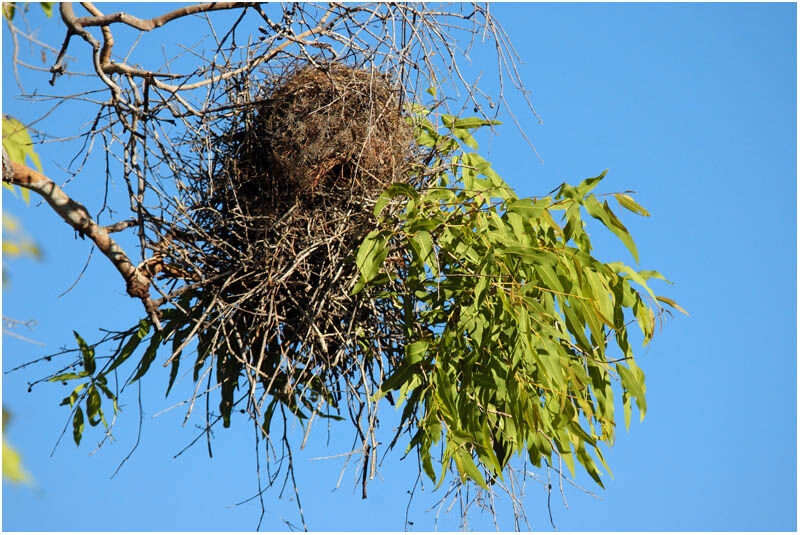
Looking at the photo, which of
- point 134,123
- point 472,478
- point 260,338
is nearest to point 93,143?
point 134,123

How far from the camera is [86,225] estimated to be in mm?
1492

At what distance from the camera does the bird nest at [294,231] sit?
1.58 m

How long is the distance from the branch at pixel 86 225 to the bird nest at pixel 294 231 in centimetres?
7

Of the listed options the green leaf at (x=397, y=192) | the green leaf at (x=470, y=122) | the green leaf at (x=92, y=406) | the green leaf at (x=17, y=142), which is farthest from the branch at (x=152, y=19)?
the green leaf at (x=92, y=406)

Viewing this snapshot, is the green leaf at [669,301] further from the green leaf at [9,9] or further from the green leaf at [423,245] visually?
the green leaf at [9,9]

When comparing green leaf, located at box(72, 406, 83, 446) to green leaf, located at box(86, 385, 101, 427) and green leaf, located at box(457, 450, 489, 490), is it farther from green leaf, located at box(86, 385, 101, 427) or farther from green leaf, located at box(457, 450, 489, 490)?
green leaf, located at box(457, 450, 489, 490)

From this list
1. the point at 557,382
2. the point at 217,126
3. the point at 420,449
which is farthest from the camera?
the point at 217,126

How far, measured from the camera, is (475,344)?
152 cm

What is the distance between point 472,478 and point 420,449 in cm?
10

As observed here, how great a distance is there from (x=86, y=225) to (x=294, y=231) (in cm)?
31

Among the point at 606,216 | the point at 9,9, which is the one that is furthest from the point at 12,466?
the point at 606,216

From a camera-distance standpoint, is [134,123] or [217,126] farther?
[217,126]

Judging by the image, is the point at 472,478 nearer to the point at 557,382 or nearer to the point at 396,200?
the point at 557,382

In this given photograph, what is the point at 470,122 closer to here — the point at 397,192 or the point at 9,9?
the point at 397,192
